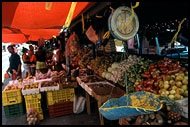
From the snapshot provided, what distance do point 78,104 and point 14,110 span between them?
6.67ft

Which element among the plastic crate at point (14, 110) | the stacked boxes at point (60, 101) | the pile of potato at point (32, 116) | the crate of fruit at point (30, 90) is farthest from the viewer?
the plastic crate at point (14, 110)

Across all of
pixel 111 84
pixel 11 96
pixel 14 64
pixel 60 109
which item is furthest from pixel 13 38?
pixel 111 84

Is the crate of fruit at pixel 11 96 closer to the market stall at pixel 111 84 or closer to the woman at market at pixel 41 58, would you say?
the market stall at pixel 111 84

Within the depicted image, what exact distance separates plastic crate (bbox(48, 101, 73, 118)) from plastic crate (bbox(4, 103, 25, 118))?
3.30 feet

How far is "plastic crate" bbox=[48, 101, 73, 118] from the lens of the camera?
453 centimetres

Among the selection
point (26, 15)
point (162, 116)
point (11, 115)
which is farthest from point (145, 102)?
point (11, 115)

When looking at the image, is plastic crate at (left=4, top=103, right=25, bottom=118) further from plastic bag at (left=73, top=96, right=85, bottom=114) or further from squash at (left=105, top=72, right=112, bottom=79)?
squash at (left=105, top=72, right=112, bottom=79)

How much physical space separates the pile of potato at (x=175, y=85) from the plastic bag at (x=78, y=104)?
263 centimetres

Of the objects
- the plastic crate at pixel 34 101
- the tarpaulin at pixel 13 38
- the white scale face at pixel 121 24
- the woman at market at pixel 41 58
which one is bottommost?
the plastic crate at pixel 34 101

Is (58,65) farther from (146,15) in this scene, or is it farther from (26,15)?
(26,15)

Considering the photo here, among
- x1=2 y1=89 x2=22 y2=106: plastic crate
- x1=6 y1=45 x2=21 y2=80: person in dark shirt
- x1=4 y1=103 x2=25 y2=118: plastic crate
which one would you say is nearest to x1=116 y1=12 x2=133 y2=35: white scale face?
x1=2 y1=89 x2=22 y2=106: plastic crate

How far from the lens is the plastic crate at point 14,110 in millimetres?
4621

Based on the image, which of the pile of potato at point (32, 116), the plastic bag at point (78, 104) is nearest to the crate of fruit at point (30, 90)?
the pile of potato at point (32, 116)

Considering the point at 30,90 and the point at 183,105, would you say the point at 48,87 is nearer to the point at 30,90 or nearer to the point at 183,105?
the point at 30,90
